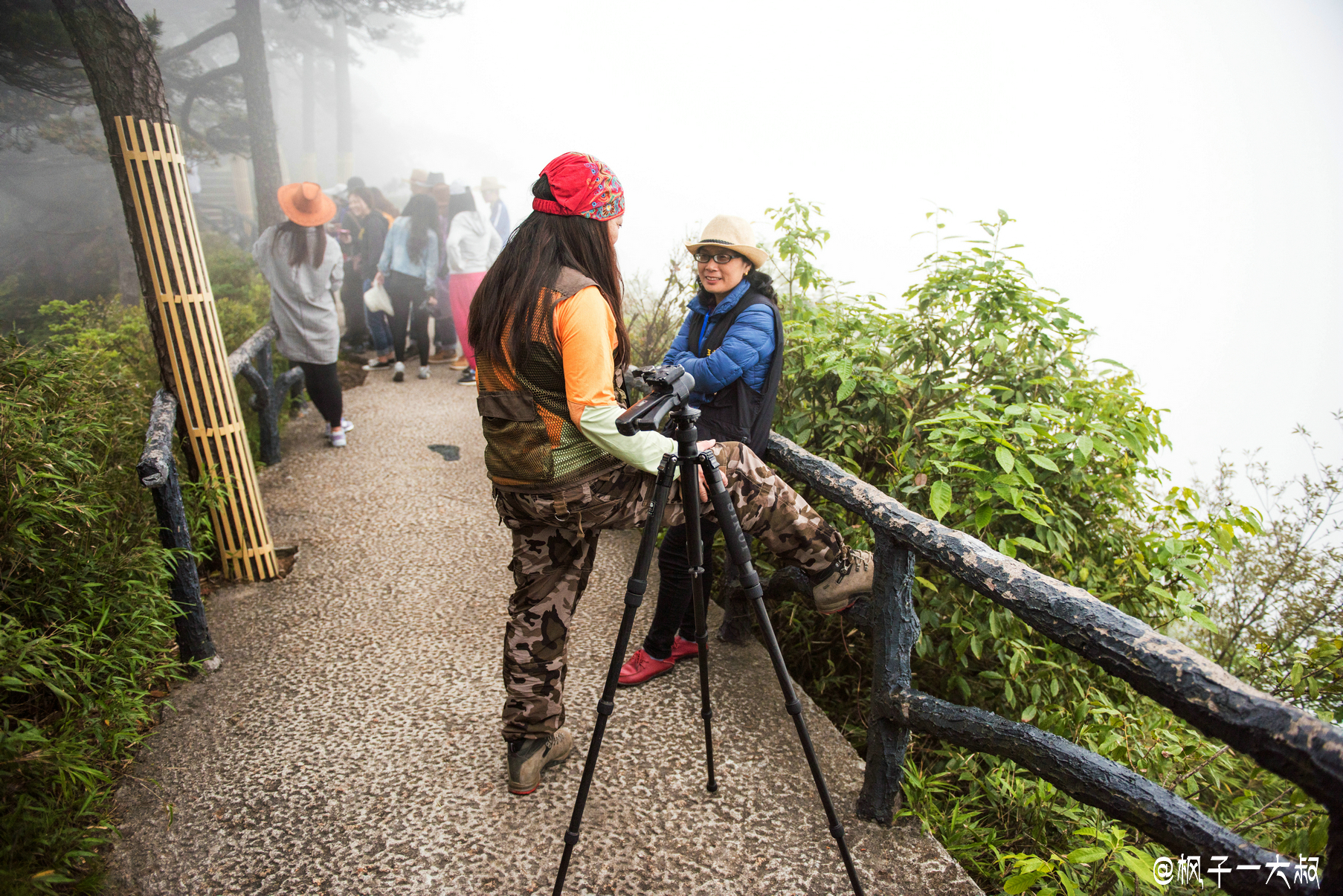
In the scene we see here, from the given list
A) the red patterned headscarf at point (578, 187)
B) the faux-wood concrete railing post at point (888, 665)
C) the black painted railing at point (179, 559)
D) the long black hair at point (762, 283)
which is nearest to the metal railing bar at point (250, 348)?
the black painted railing at point (179, 559)

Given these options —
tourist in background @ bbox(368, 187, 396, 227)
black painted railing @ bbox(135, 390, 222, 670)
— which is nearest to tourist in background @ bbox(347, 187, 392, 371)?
tourist in background @ bbox(368, 187, 396, 227)

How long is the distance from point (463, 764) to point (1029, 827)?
208 centimetres

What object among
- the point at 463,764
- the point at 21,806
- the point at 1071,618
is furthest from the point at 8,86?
the point at 1071,618

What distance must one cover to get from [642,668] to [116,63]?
3.61 meters

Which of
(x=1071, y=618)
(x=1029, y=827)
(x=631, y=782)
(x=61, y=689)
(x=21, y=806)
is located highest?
(x=1071, y=618)

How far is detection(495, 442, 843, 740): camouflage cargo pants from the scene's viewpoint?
6.58 ft

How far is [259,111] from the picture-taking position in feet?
34.5

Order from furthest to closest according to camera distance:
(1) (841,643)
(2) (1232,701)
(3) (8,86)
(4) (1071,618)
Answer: (3) (8,86) < (1) (841,643) < (4) (1071,618) < (2) (1232,701)

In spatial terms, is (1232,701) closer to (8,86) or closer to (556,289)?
(556,289)

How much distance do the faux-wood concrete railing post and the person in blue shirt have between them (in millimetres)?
693

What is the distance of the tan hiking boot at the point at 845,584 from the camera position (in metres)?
2.25

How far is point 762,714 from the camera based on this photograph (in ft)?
8.70

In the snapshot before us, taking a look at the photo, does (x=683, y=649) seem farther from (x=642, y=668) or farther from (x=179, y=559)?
(x=179, y=559)

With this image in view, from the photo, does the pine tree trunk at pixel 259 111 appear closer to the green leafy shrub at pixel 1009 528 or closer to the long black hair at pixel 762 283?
the long black hair at pixel 762 283
